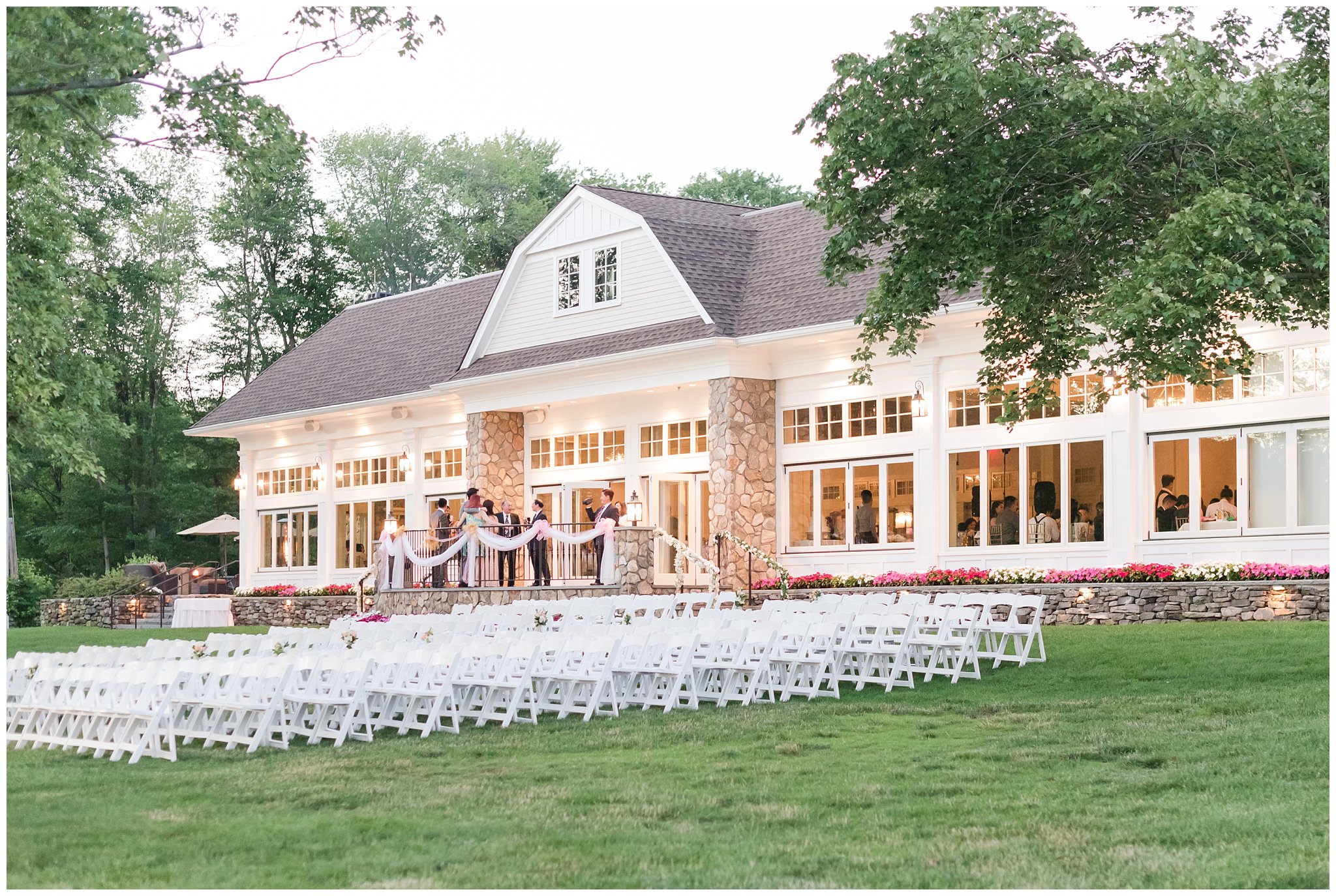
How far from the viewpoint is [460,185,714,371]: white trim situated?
91.8 feet

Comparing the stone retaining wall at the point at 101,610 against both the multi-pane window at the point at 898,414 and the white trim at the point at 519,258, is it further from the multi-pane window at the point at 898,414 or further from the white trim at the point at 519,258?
the multi-pane window at the point at 898,414

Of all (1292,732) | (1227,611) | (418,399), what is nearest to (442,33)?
(1292,732)

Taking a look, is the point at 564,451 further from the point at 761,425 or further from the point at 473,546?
→ the point at 761,425

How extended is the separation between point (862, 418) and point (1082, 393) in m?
3.85

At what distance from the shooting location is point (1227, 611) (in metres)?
19.8

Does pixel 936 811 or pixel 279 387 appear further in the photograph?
pixel 279 387

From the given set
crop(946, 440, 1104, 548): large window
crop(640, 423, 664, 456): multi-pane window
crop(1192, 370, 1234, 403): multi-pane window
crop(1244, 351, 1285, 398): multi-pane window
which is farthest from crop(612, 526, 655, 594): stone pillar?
crop(1244, 351, 1285, 398): multi-pane window

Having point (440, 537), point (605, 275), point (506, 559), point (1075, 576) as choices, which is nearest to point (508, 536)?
point (506, 559)

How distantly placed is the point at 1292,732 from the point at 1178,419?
10.4m

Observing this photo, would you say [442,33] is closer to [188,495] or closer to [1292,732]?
[1292,732]

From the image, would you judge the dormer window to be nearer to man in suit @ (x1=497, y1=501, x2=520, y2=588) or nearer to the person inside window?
man in suit @ (x1=497, y1=501, x2=520, y2=588)

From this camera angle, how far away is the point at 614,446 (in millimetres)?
28891

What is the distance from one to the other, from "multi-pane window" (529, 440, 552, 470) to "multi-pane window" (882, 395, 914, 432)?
7774mm

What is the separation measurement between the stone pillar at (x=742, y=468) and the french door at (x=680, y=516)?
1.44 meters
